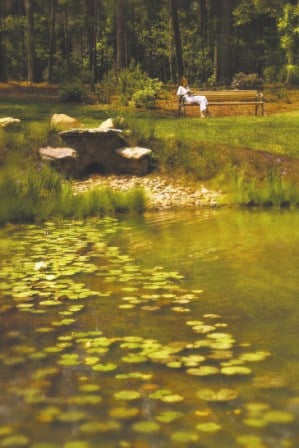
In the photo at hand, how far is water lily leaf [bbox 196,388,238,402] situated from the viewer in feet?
12.5

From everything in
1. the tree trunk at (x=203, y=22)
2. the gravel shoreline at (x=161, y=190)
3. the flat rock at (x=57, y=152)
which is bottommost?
the gravel shoreline at (x=161, y=190)

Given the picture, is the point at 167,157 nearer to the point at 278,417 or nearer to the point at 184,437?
the point at 278,417

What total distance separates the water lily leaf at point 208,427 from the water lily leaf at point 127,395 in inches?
18.3

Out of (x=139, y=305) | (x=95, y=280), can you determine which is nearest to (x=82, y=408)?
(x=139, y=305)

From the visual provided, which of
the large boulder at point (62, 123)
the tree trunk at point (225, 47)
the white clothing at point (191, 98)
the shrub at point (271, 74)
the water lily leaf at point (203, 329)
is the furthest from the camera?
the shrub at point (271, 74)

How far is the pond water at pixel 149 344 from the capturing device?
3.50m

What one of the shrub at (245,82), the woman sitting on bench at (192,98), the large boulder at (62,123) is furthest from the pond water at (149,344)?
the shrub at (245,82)

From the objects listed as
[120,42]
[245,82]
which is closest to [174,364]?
[120,42]

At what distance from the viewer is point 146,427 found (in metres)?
3.47

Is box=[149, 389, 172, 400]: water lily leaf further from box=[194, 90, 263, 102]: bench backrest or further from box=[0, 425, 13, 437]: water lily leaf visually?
box=[194, 90, 263, 102]: bench backrest

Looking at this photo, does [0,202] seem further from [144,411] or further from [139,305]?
[144,411]

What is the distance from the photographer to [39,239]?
8.75 metres

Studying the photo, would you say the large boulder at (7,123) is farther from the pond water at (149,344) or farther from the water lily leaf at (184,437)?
the water lily leaf at (184,437)

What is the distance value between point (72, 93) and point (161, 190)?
1072 centimetres
